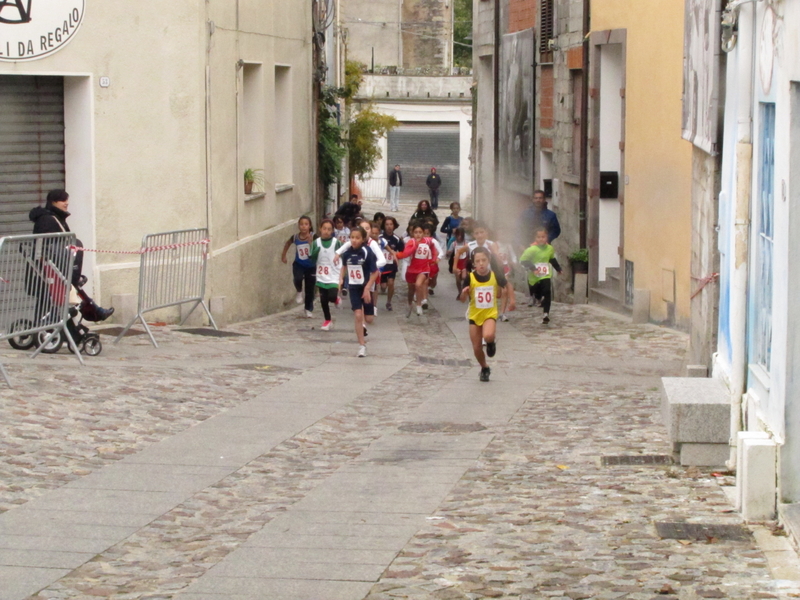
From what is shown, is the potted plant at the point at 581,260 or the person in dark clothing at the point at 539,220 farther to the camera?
the potted plant at the point at 581,260

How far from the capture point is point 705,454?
830 centimetres

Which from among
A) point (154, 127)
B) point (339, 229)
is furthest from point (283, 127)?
point (154, 127)

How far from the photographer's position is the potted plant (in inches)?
816

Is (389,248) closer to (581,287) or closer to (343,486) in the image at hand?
(581,287)

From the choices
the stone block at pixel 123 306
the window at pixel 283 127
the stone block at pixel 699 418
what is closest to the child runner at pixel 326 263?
the stone block at pixel 123 306

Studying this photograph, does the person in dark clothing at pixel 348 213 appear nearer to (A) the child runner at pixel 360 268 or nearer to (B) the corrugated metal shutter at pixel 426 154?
(A) the child runner at pixel 360 268

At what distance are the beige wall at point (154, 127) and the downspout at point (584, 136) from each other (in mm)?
5967

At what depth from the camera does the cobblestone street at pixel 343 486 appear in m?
5.99

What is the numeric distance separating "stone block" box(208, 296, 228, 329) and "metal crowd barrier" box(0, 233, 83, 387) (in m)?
4.34

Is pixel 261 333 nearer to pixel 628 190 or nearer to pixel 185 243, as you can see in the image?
pixel 185 243

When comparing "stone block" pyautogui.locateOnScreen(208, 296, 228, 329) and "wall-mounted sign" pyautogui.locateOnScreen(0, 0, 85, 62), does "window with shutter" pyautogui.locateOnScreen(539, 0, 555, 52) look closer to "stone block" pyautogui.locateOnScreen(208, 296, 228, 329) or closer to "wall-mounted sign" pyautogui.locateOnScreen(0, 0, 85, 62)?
"stone block" pyautogui.locateOnScreen(208, 296, 228, 329)

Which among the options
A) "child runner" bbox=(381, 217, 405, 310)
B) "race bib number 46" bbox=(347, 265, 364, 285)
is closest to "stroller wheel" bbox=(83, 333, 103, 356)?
"race bib number 46" bbox=(347, 265, 364, 285)

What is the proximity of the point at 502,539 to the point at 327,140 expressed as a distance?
64.7 ft

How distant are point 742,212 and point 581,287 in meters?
13.1
